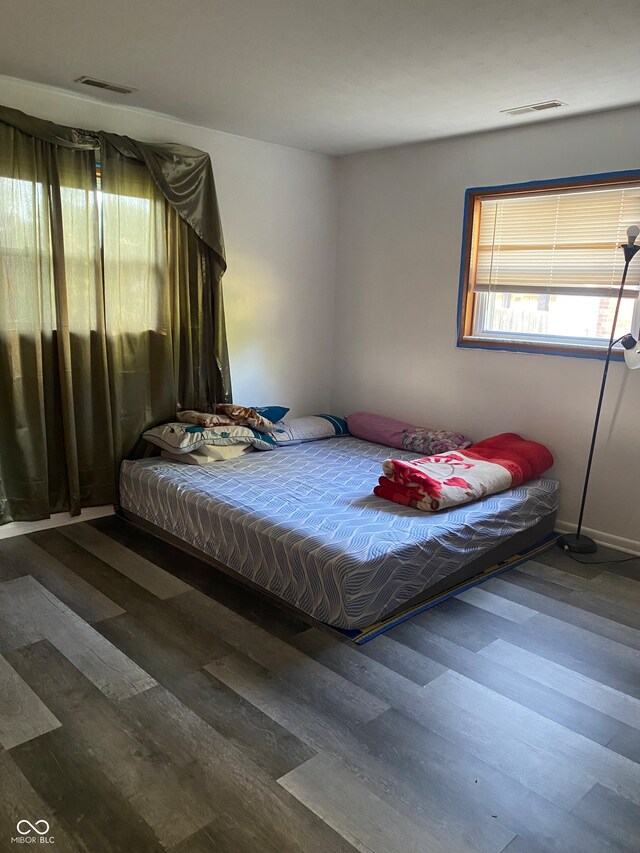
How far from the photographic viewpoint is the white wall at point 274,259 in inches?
168

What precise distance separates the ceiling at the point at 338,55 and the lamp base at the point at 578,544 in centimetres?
236

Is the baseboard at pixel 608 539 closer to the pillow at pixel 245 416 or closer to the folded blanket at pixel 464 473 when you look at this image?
the folded blanket at pixel 464 473

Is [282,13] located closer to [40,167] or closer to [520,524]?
[40,167]

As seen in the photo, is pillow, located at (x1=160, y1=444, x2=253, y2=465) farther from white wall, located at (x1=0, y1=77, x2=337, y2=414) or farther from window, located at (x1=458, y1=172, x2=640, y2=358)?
window, located at (x1=458, y1=172, x2=640, y2=358)

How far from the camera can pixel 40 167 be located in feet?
11.1

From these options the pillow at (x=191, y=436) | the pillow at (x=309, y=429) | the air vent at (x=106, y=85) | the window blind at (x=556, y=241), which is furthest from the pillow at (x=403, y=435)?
the air vent at (x=106, y=85)

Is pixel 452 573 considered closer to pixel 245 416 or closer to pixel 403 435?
pixel 403 435

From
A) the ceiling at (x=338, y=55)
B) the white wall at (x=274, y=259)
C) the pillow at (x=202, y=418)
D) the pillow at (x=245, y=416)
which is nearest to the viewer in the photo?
the ceiling at (x=338, y=55)

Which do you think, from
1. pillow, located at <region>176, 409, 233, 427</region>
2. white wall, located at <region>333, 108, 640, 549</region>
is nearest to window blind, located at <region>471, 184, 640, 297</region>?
white wall, located at <region>333, 108, 640, 549</region>

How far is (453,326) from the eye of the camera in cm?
434

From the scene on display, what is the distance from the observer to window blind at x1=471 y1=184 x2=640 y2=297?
3.60 m

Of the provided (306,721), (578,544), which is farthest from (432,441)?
(306,721)

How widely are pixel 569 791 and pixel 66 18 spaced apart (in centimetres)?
320

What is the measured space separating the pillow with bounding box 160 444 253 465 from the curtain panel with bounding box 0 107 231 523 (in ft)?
0.89
